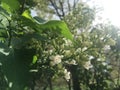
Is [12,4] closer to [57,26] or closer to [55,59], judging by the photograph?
[57,26]

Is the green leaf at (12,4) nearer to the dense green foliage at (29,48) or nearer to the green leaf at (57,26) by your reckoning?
the dense green foliage at (29,48)

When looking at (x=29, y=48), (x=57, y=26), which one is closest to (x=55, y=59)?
(x=29, y=48)

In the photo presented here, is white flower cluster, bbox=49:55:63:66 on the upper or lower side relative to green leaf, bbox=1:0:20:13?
lower

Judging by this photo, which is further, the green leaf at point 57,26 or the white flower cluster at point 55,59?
the white flower cluster at point 55,59

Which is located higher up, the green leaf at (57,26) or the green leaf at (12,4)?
the green leaf at (12,4)

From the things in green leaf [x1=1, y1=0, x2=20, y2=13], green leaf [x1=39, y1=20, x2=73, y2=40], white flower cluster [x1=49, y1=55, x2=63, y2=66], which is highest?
green leaf [x1=1, y1=0, x2=20, y2=13]

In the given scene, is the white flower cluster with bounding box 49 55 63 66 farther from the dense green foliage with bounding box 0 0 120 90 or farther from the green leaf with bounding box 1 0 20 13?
the green leaf with bounding box 1 0 20 13

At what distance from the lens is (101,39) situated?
7.82 ft

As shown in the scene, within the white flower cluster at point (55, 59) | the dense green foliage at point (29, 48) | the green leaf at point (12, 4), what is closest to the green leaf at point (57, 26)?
the dense green foliage at point (29, 48)

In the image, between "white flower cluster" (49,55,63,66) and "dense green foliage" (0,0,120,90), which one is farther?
"white flower cluster" (49,55,63,66)

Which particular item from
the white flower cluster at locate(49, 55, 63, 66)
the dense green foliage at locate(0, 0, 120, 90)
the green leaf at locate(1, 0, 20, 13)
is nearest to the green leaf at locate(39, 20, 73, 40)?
the dense green foliage at locate(0, 0, 120, 90)

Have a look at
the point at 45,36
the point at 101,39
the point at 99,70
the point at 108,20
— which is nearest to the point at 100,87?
the point at 99,70

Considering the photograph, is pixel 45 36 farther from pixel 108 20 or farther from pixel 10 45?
pixel 108 20

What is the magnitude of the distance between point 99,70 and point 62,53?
1336 centimetres
